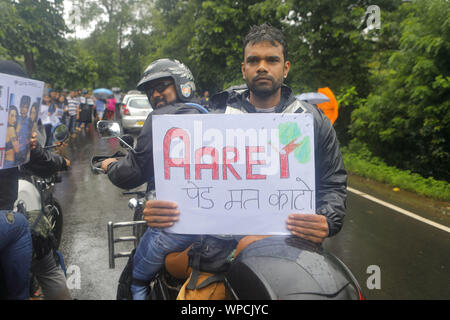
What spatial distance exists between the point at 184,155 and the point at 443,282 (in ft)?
11.3

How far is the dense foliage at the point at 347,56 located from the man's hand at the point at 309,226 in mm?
7118

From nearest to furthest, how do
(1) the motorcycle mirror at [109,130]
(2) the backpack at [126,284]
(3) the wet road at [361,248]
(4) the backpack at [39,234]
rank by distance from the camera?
(2) the backpack at [126,284] → (1) the motorcycle mirror at [109,130] → (4) the backpack at [39,234] → (3) the wet road at [361,248]

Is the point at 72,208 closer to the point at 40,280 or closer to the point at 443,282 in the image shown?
the point at 40,280

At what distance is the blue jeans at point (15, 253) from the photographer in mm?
2227

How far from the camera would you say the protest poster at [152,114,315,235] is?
6.34ft

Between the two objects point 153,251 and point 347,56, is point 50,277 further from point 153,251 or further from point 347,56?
point 347,56

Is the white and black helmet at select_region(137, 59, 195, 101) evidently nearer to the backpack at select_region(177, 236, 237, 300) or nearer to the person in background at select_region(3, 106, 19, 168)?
the person in background at select_region(3, 106, 19, 168)

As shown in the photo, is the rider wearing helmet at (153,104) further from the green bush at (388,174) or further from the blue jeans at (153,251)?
the green bush at (388,174)

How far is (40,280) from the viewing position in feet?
9.49

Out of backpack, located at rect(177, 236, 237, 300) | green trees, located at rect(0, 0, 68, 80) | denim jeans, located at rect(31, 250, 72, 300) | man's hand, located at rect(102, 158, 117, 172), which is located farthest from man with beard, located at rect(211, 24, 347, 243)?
green trees, located at rect(0, 0, 68, 80)

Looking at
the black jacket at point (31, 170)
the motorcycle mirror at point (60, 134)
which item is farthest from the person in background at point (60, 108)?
the black jacket at point (31, 170)

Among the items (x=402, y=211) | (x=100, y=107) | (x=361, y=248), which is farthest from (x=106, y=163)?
(x=100, y=107)

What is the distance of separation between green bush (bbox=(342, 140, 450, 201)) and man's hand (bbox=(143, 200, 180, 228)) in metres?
7.42
